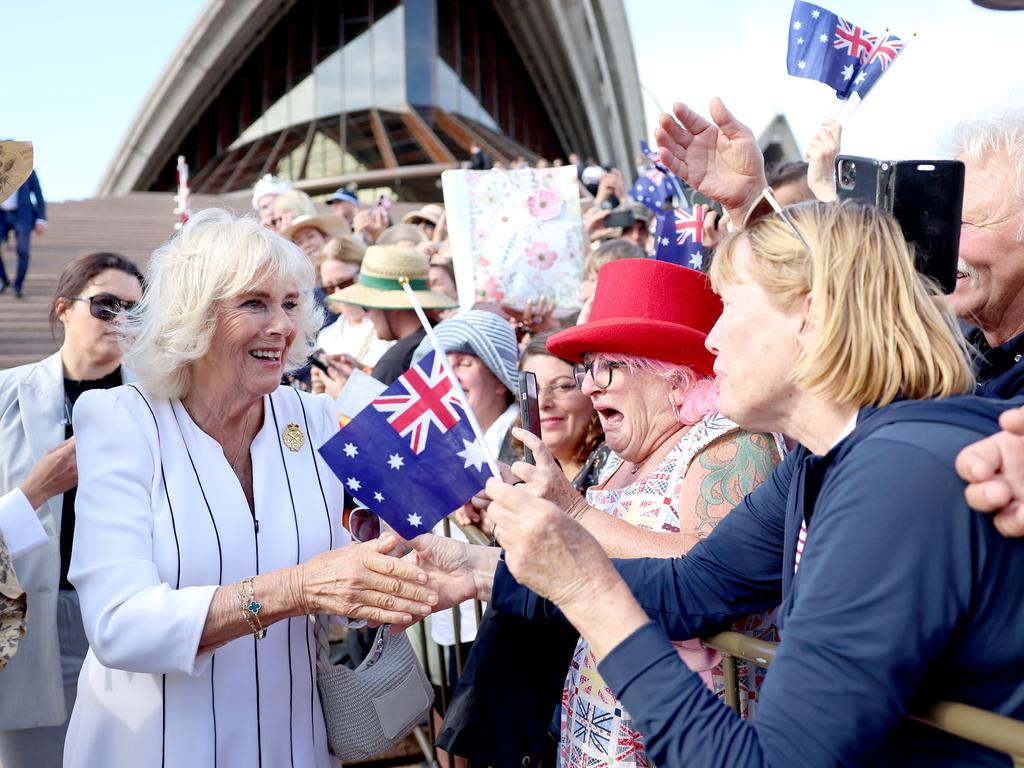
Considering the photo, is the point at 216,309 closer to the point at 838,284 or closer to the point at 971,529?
the point at 838,284

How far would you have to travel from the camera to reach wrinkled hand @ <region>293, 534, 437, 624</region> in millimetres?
2146

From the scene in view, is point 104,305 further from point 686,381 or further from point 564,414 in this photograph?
point 686,381

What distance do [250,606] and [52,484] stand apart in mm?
1023

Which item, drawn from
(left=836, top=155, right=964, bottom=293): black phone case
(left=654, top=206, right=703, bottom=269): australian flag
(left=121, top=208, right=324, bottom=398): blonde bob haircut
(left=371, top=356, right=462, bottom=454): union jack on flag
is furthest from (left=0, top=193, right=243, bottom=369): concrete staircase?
(left=836, top=155, right=964, bottom=293): black phone case

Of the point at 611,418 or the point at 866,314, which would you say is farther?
the point at 611,418

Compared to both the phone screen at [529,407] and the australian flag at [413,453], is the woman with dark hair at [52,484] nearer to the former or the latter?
the australian flag at [413,453]

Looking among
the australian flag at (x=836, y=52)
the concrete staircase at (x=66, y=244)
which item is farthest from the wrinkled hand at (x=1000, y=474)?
the concrete staircase at (x=66, y=244)

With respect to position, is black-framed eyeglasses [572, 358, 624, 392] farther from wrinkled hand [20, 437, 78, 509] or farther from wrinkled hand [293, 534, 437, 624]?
wrinkled hand [20, 437, 78, 509]

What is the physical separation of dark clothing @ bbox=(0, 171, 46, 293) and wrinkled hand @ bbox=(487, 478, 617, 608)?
10.5 metres

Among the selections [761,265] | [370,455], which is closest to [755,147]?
[761,265]

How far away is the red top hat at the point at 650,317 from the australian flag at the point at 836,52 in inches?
87.1

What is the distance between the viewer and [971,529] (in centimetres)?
128

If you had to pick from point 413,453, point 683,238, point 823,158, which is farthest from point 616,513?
point 683,238

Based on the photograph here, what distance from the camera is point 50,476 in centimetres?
277
